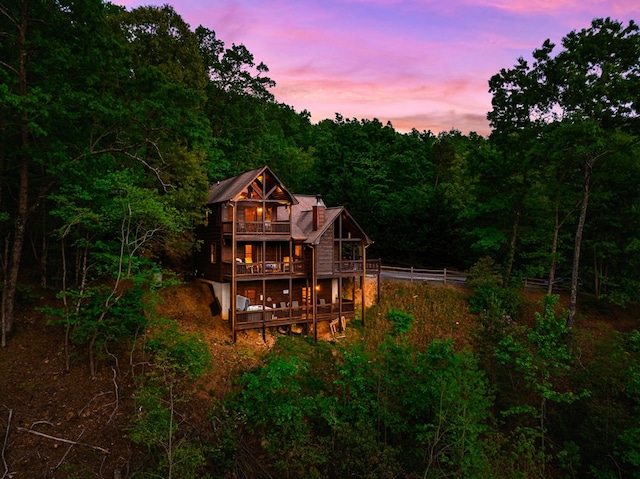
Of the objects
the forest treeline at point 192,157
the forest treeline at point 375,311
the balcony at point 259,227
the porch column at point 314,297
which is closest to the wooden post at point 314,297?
the porch column at point 314,297

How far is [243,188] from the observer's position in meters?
22.6

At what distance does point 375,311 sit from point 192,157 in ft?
52.5

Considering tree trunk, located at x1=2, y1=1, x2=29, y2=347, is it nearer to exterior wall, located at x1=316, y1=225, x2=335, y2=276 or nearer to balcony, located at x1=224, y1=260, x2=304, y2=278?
balcony, located at x1=224, y1=260, x2=304, y2=278

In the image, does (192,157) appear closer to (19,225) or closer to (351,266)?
(19,225)

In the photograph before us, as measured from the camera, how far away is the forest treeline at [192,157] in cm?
1553

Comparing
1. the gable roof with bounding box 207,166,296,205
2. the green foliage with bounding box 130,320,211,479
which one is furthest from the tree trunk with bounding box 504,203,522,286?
the green foliage with bounding box 130,320,211,479

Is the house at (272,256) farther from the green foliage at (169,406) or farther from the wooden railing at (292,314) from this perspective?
the green foliage at (169,406)

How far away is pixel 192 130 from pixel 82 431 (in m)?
13.2

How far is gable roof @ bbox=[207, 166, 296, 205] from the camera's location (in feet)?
74.8

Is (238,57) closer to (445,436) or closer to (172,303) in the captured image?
(172,303)

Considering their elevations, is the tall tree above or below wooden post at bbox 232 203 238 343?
above

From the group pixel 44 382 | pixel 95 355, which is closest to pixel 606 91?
pixel 95 355

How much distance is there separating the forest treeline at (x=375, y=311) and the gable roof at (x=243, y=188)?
1633 mm

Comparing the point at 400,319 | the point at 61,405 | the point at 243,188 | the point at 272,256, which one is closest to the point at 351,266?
the point at 400,319
